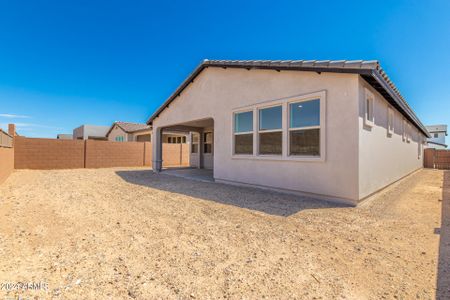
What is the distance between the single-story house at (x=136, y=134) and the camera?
23.4 metres

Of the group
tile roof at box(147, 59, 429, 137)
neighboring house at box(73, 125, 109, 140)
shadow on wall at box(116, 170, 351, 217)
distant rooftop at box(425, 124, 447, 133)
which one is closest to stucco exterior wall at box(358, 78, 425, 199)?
tile roof at box(147, 59, 429, 137)

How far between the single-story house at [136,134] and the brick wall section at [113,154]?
14.6ft

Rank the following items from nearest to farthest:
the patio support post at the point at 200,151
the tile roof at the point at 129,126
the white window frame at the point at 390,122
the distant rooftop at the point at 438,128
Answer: the white window frame at the point at 390,122, the patio support post at the point at 200,151, the tile roof at the point at 129,126, the distant rooftop at the point at 438,128

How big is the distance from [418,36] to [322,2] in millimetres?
4771

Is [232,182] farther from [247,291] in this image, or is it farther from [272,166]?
[247,291]

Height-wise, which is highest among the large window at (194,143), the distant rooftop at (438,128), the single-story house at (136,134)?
the distant rooftop at (438,128)

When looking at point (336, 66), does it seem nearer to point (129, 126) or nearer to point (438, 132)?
point (129, 126)

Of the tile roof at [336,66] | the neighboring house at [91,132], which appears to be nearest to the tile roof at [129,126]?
the neighboring house at [91,132]

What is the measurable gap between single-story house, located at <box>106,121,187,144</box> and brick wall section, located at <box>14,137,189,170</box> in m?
3.96

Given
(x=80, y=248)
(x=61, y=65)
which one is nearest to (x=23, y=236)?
(x=80, y=248)

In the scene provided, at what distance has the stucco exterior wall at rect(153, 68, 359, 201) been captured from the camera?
5383 mm

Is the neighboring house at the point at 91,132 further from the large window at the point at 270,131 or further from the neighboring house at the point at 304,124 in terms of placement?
the large window at the point at 270,131

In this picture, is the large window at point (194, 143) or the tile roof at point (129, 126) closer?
the large window at point (194, 143)

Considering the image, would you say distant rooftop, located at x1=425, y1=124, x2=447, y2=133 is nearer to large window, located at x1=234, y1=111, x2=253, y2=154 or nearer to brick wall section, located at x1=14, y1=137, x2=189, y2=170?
brick wall section, located at x1=14, y1=137, x2=189, y2=170
